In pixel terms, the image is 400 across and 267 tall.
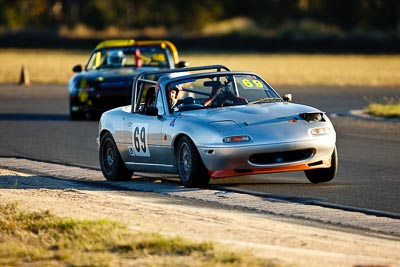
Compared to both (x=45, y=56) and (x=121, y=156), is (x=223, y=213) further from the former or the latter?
(x=45, y=56)

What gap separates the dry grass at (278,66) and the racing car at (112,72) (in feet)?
59.1

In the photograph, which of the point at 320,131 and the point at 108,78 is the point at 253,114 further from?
the point at 108,78

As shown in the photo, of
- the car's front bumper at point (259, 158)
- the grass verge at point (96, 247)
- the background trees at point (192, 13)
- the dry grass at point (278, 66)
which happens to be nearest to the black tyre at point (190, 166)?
the car's front bumper at point (259, 158)

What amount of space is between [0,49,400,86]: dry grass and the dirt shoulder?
31838 mm

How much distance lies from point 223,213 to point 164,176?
425cm

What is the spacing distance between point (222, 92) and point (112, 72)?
39.5ft

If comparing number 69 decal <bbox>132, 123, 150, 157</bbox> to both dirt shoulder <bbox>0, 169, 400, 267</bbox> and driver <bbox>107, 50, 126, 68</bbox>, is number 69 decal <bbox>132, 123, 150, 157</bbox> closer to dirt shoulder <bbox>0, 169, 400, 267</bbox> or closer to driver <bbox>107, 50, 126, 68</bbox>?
dirt shoulder <bbox>0, 169, 400, 267</bbox>

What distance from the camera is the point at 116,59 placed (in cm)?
2730

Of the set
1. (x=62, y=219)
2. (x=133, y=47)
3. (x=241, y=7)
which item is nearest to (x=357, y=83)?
(x=133, y=47)

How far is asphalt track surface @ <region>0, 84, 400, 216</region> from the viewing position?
44.1 feet

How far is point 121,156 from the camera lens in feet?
51.6

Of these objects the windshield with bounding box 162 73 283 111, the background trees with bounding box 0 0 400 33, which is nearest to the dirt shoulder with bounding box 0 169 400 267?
the windshield with bounding box 162 73 283 111

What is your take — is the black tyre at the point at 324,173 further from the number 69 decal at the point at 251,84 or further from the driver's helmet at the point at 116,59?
the driver's helmet at the point at 116,59

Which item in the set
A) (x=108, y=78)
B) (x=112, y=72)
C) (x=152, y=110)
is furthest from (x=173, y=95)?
(x=112, y=72)
